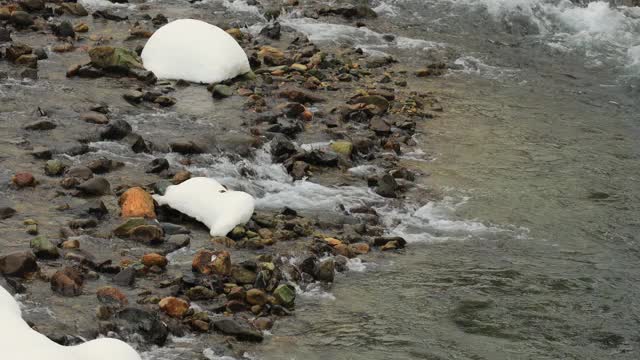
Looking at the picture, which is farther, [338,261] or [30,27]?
[30,27]

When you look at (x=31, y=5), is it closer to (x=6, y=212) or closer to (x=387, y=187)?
(x=6, y=212)

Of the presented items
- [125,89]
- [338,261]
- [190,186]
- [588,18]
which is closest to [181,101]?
[125,89]

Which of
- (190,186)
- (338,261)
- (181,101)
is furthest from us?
(181,101)

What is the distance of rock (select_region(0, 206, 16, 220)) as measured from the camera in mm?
6477

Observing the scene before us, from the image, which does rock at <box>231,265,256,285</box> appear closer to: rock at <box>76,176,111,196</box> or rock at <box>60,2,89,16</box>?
rock at <box>76,176,111,196</box>

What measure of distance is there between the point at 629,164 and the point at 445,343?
4.26 metres

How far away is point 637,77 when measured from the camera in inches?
458

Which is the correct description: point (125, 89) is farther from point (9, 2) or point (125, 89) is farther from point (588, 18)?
point (588, 18)

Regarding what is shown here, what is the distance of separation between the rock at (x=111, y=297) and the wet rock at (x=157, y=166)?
7.18 feet

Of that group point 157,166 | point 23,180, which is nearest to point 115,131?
point 157,166

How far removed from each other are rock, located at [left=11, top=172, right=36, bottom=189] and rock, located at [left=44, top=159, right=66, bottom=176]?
27 centimetres

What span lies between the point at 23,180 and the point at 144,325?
2308 millimetres

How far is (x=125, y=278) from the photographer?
5.85 m

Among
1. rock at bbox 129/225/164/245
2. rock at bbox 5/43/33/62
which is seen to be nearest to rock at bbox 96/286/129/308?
rock at bbox 129/225/164/245
